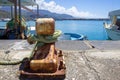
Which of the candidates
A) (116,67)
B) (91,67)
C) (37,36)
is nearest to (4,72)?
(37,36)

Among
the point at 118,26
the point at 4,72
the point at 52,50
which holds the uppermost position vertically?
the point at 52,50

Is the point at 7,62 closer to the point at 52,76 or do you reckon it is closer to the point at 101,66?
the point at 52,76

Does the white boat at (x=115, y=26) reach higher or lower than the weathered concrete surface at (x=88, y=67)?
lower

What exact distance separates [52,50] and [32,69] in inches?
12.1

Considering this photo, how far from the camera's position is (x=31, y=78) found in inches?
88.8

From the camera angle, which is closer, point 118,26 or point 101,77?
point 101,77

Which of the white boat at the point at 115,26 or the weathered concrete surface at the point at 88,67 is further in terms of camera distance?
the white boat at the point at 115,26

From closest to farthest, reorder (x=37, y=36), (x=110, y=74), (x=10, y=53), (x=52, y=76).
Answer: (x=52, y=76)
(x=110, y=74)
(x=37, y=36)
(x=10, y=53)

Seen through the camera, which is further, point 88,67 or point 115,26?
point 115,26

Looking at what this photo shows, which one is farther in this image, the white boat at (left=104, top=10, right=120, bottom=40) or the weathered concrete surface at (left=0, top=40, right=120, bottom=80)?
the white boat at (left=104, top=10, right=120, bottom=40)

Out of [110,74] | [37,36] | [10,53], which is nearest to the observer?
[110,74]

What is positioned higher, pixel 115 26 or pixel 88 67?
pixel 88 67

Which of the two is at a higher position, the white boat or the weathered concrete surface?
the weathered concrete surface

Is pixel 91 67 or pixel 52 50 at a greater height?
pixel 52 50
